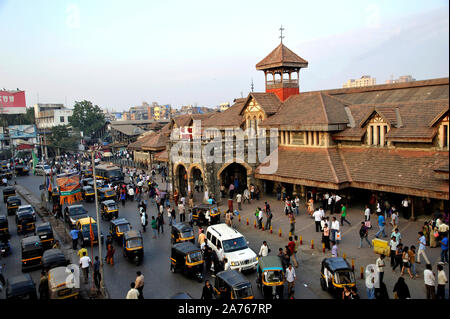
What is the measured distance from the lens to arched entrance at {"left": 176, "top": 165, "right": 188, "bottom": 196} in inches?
1478

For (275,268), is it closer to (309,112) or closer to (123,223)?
(123,223)

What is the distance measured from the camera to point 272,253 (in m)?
21.1

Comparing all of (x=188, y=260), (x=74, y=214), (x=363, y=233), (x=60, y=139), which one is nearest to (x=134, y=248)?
(x=188, y=260)

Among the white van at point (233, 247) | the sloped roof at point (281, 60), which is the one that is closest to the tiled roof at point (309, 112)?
the sloped roof at point (281, 60)

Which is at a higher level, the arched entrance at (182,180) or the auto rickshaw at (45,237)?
the arched entrance at (182,180)

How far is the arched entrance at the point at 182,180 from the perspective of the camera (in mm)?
37531

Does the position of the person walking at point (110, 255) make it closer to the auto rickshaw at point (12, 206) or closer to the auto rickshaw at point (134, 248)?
the auto rickshaw at point (134, 248)

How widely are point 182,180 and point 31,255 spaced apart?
1851 centimetres

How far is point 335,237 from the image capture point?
21.5 meters

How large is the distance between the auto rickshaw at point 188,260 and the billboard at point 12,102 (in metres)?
66.2

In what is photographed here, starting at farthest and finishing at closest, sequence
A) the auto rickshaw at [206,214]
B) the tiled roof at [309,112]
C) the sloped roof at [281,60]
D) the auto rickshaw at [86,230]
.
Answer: the sloped roof at [281,60], the tiled roof at [309,112], the auto rickshaw at [206,214], the auto rickshaw at [86,230]

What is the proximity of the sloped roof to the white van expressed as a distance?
2325 cm
